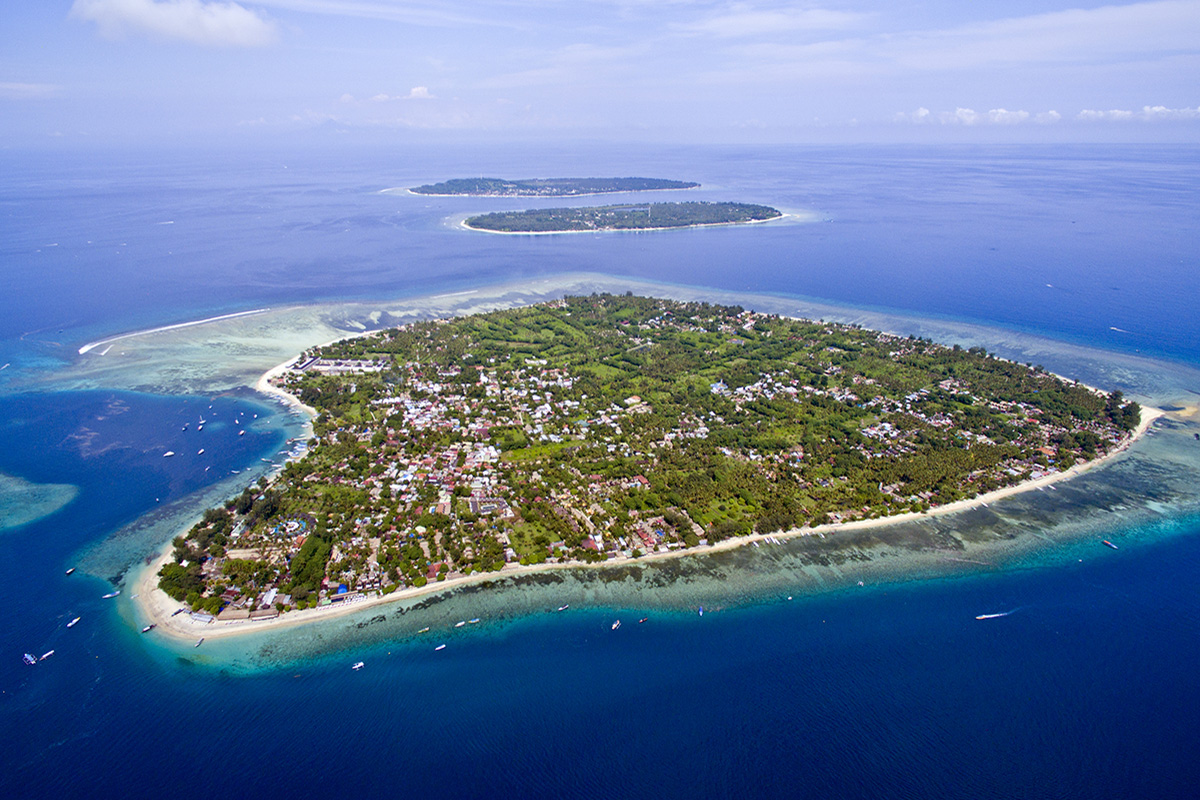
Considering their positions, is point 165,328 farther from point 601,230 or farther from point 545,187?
point 545,187

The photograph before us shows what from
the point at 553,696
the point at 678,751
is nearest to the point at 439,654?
the point at 553,696

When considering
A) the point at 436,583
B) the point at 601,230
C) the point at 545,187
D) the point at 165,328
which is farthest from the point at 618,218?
the point at 436,583

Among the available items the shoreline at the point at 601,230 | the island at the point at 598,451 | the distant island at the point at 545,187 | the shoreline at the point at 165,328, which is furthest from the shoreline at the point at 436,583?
the distant island at the point at 545,187

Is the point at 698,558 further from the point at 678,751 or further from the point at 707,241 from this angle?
the point at 707,241

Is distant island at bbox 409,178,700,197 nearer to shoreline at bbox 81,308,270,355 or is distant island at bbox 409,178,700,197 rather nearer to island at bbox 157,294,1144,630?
shoreline at bbox 81,308,270,355

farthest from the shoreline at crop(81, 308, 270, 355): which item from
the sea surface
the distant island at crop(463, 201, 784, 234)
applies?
the distant island at crop(463, 201, 784, 234)
